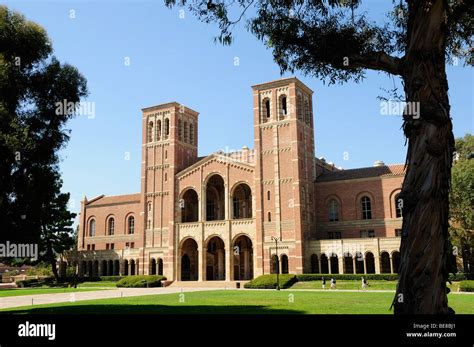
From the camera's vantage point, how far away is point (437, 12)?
7.44 meters

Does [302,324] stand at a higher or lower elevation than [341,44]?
lower

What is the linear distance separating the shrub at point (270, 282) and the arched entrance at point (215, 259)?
41.3 ft

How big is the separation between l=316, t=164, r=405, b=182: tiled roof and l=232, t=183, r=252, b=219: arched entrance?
9.44 metres

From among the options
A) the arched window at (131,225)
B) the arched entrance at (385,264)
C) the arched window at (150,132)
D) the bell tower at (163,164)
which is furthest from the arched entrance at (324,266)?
the arched window at (131,225)

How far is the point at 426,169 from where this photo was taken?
7.00 metres

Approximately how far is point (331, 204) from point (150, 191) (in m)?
23.3

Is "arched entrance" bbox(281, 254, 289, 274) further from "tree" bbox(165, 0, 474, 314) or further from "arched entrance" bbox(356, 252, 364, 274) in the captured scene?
"tree" bbox(165, 0, 474, 314)

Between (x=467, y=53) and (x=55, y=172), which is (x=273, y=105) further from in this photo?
(x=467, y=53)

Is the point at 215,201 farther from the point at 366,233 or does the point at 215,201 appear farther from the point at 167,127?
the point at 366,233

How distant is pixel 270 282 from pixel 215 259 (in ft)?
51.5

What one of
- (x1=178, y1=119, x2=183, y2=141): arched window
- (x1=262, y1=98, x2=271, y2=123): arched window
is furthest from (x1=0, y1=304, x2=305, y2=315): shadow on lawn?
(x1=178, y1=119, x2=183, y2=141): arched window

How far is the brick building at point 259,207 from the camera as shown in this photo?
4616 centimetres

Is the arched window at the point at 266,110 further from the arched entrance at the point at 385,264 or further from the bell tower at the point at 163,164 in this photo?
the arched entrance at the point at 385,264

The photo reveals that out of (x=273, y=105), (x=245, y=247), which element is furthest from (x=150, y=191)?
(x=273, y=105)
